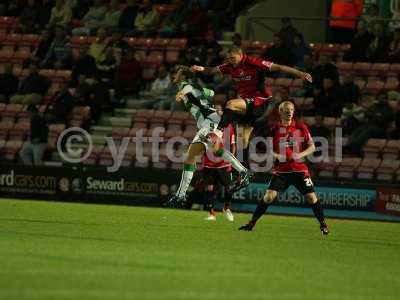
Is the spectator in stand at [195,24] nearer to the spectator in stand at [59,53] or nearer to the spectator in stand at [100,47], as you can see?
the spectator in stand at [100,47]

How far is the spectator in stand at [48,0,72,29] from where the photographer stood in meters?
30.3

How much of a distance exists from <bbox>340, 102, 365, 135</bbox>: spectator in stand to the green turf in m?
4.79

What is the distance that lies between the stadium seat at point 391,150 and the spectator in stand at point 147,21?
779 cm

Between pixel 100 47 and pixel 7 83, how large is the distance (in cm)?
261

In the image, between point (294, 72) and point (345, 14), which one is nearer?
point (294, 72)

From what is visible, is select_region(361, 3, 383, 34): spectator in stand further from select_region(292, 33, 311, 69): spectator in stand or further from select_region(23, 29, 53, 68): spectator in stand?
select_region(23, 29, 53, 68): spectator in stand

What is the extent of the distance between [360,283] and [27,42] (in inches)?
807

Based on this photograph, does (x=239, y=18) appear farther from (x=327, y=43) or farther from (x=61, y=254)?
(x=61, y=254)

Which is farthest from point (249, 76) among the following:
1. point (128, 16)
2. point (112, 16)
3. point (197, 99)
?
point (112, 16)

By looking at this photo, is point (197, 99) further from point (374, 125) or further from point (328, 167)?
point (374, 125)

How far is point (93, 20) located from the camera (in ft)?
97.8

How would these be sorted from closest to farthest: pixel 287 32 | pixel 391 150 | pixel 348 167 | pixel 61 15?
pixel 391 150 → pixel 348 167 → pixel 287 32 → pixel 61 15

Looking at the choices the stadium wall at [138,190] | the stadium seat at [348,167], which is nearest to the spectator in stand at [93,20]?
the stadium wall at [138,190]

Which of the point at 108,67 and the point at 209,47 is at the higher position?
the point at 209,47
